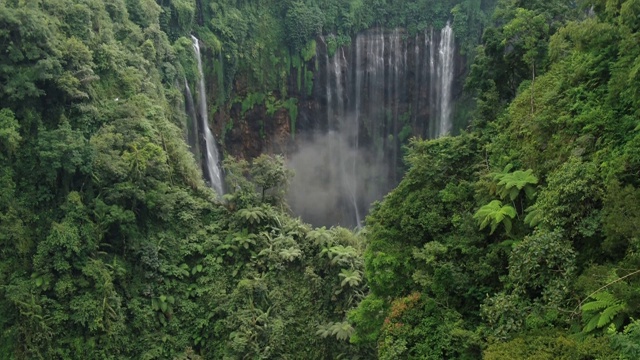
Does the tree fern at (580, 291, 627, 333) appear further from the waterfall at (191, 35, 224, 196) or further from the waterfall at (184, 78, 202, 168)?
Result: the waterfall at (191, 35, 224, 196)

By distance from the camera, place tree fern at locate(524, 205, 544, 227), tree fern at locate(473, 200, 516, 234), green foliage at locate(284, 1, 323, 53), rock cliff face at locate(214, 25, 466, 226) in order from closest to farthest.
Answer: tree fern at locate(524, 205, 544, 227), tree fern at locate(473, 200, 516, 234), green foliage at locate(284, 1, 323, 53), rock cliff face at locate(214, 25, 466, 226)

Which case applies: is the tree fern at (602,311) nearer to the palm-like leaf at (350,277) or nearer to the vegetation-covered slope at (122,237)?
the vegetation-covered slope at (122,237)

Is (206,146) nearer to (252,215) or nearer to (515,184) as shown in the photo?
(252,215)

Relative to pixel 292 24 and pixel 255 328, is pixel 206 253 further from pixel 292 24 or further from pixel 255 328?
pixel 292 24

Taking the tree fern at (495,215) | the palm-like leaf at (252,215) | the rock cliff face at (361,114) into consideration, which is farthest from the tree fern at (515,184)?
the rock cliff face at (361,114)

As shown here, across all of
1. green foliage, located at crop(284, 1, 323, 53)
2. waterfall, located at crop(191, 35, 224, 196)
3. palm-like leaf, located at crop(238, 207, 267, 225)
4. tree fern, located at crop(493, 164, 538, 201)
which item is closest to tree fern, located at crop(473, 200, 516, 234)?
tree fern, located at crop(493, 164, 538, 201)
